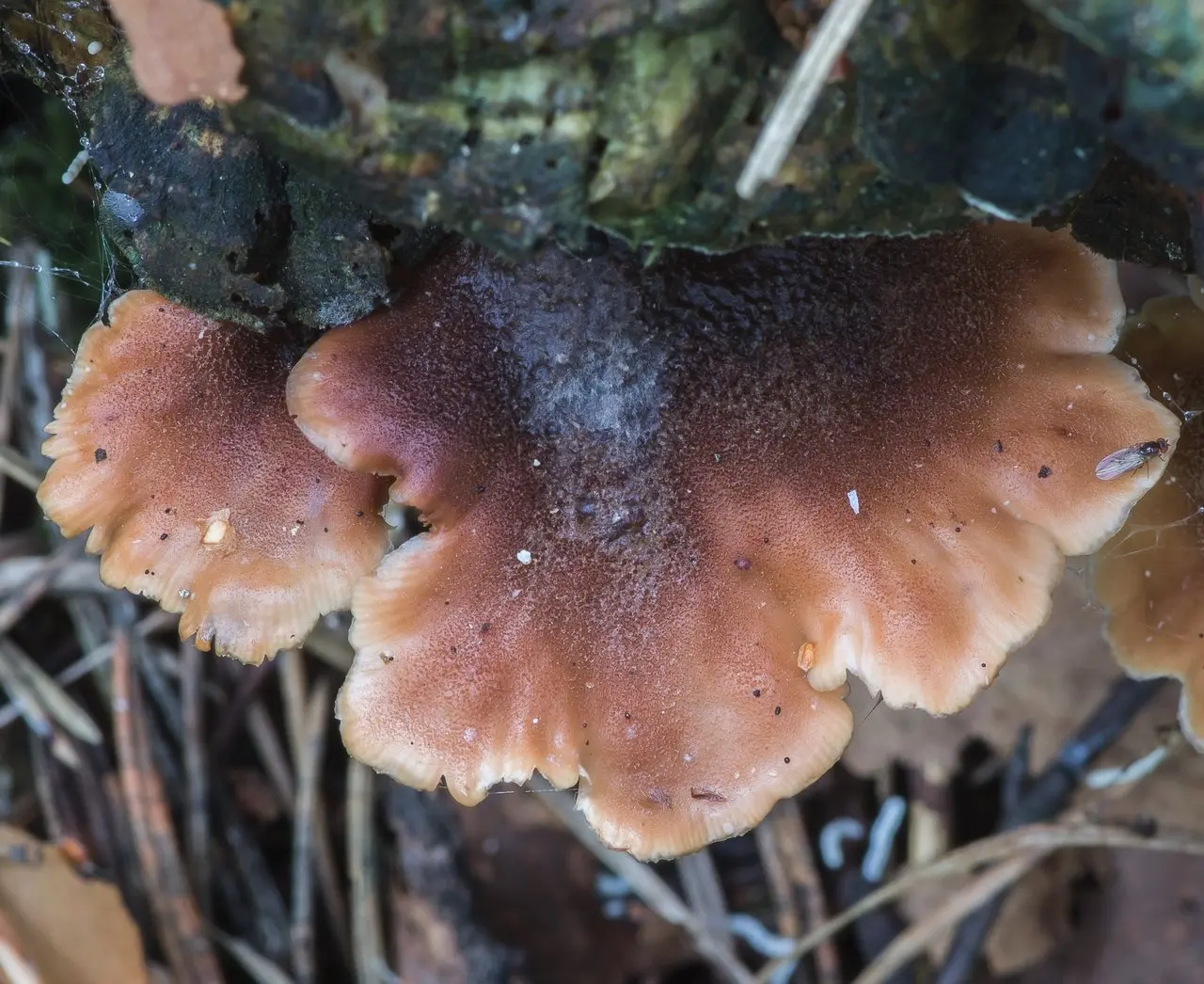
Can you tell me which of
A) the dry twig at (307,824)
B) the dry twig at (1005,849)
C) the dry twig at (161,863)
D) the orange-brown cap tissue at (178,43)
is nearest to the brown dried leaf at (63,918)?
the dry twig at (161,863)

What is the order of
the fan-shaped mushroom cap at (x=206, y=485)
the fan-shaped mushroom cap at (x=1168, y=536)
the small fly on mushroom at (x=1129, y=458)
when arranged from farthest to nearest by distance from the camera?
the fan-shaped mushroom cap at (x=1168, y=536) → the fan-shaped mushroom cap at (x=206, y=485) → the small fly on mushroom at (x=1129, y=458)

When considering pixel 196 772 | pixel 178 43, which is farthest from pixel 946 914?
pixel 178 43

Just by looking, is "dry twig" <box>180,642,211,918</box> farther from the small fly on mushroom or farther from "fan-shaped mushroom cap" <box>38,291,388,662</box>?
the small fly on mushroom

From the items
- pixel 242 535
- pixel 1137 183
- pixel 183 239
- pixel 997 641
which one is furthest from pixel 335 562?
Result: pixel 1137 183

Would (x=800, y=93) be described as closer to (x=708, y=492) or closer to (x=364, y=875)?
(x=708, y=492)

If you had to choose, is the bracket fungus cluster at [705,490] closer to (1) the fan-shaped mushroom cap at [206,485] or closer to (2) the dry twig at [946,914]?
(1) the fan-shaped mushroom cap at [206,485]

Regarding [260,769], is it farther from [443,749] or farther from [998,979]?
[998,979]
